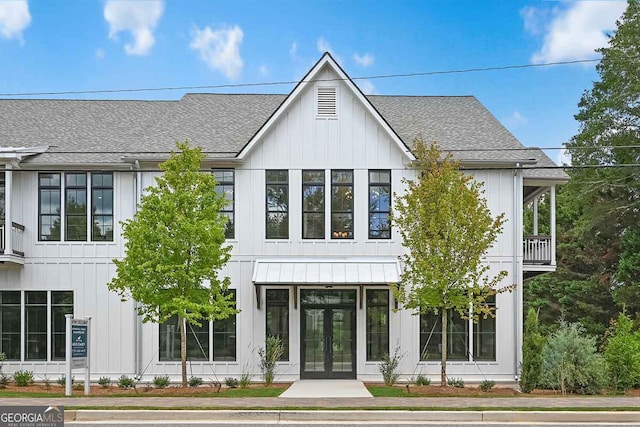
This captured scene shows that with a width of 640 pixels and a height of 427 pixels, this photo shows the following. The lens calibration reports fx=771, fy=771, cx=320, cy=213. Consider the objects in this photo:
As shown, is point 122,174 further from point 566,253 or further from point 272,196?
point 566,253

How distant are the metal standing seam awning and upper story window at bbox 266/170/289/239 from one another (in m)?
1.01

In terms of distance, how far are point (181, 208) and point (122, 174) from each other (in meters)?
5.08

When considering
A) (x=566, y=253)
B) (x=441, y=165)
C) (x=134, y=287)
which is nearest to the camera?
(x=134, y=287)

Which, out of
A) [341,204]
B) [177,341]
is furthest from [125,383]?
[341,204]

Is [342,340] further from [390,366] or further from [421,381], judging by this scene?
[421,381]

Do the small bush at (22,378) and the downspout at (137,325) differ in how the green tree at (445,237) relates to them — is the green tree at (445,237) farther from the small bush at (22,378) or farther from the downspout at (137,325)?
the small bush at (22,378)

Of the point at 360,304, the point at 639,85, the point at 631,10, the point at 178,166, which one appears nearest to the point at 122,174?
the point at 178,166

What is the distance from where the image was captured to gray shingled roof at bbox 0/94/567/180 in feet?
78.8

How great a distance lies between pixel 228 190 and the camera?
23516mm

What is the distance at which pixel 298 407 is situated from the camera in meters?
16.0

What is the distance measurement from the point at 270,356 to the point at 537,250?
357 inches

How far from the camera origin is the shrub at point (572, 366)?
19.8 meters

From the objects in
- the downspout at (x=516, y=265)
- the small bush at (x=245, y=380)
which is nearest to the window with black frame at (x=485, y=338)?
the downspout at (x=516, y=265)

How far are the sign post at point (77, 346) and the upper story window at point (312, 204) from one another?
6960mm
